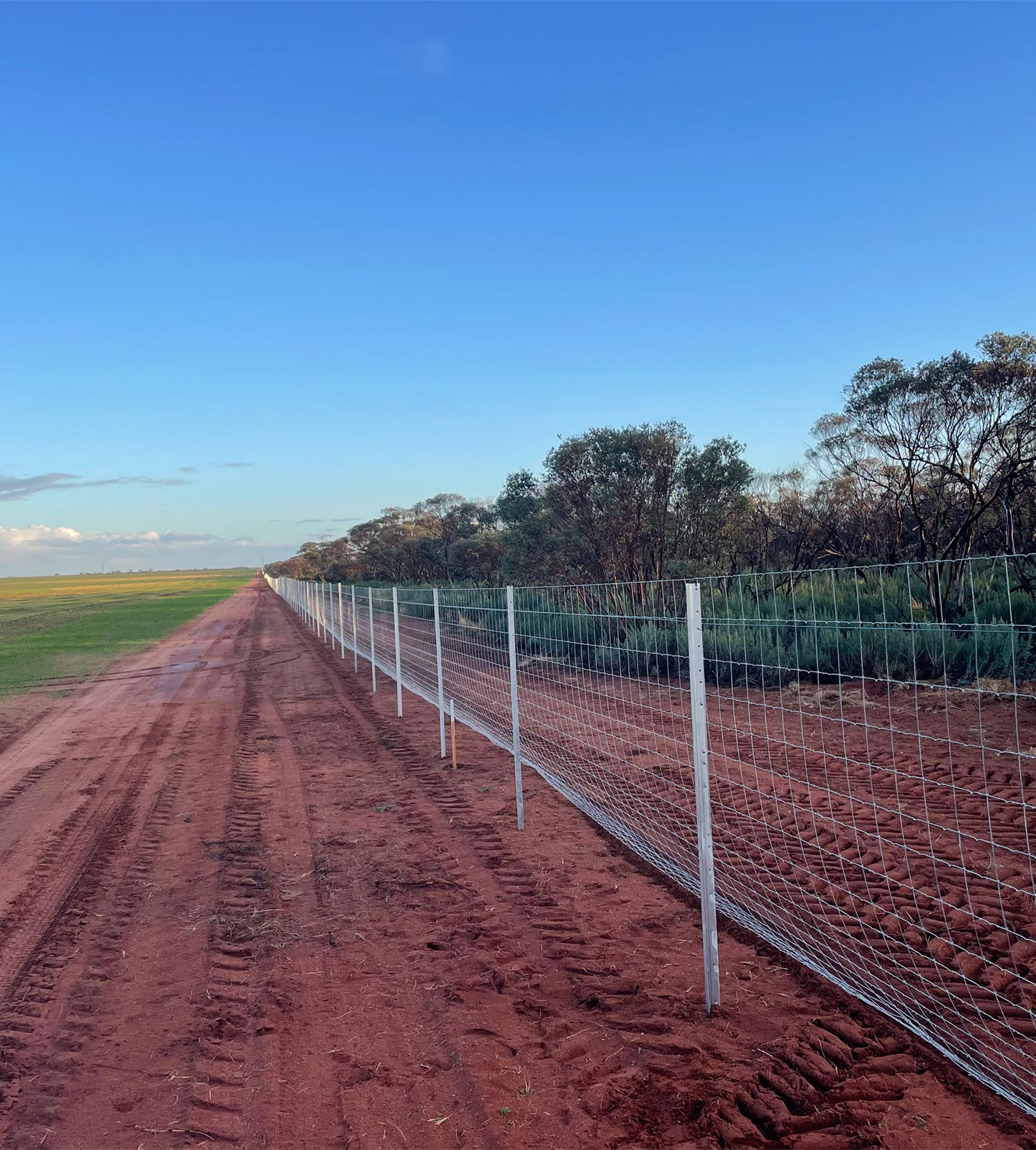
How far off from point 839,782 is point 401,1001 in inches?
164

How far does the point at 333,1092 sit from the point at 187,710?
34.1 ft

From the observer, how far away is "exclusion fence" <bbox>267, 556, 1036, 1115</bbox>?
3.31 metres

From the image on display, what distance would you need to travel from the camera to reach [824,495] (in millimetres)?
17062

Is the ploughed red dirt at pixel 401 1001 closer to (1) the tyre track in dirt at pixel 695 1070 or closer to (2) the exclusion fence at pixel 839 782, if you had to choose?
(1) the tyre track in dirt at pixel 695 1070

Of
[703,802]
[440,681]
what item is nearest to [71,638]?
[440,681]

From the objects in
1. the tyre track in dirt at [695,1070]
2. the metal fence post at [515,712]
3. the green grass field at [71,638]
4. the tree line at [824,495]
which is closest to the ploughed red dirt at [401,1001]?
the tyre track in dirt at [695,1070]

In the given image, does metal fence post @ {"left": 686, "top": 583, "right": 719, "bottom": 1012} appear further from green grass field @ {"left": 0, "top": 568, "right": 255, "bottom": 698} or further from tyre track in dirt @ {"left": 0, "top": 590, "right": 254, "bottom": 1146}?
green grass field @ {"left": 0, "top": 568, "right": 255, "bottom": 698}

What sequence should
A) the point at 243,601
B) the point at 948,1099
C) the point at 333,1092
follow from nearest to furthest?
the point at 948,1099 < the point at 333,1092 < the point at 243,601

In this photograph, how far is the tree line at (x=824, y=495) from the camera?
11742mm

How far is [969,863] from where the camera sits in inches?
187

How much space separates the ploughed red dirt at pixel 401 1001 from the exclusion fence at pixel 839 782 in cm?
26

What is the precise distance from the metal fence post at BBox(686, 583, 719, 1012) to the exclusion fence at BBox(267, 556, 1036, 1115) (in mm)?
10

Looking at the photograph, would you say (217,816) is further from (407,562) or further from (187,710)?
(407,562)

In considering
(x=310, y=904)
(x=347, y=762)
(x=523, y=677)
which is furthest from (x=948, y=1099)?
(x=523, y=677)
